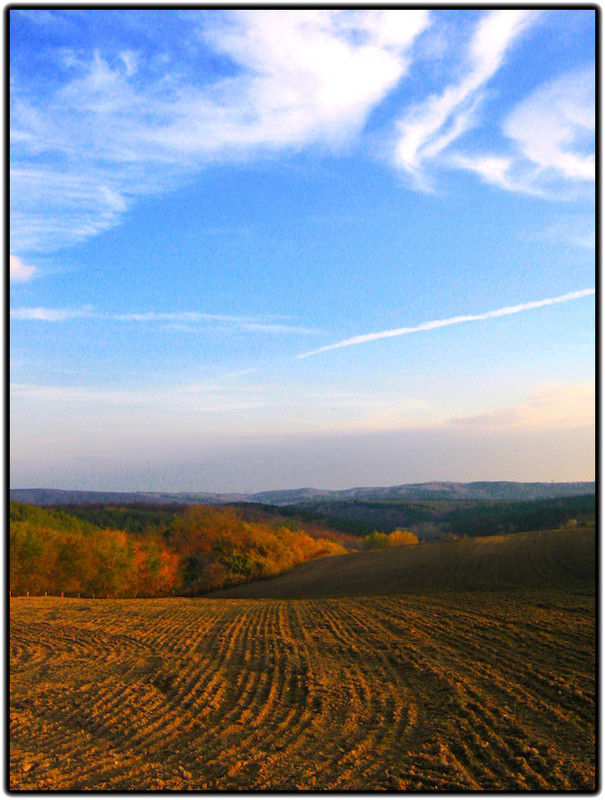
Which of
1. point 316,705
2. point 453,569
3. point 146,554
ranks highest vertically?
point 316,705

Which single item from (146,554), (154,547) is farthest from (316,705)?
(154,547)

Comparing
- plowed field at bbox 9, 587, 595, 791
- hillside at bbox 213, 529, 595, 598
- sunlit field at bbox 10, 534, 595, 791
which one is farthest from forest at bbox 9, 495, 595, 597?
sunlit field at bbox 10, 534, 595, 791

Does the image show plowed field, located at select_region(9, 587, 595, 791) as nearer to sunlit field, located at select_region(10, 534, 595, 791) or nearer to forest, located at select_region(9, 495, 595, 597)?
sunlit field, located at select_region(10, 534, 595, 791)

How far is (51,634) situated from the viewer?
18.7 m

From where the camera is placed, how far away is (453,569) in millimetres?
40469

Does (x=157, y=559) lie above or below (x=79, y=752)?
below

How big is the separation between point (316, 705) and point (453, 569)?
33.3 metres

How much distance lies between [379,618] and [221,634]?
6033mm

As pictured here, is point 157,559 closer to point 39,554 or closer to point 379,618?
point 39,554

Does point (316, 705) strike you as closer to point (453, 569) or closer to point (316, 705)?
point (316, 705)

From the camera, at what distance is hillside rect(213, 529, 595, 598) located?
109 ft

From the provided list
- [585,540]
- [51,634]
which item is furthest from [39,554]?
[585,540]

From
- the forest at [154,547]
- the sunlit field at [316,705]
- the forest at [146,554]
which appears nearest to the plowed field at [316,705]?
the sunlit field at [316,705]

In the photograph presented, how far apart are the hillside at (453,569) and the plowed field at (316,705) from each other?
49.0ft
